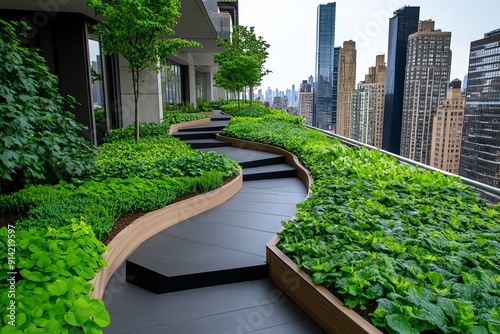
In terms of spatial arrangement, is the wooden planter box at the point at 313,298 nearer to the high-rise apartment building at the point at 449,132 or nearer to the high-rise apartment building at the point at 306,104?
the high-rise apartment building at the point at 449,132

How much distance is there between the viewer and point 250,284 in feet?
11.4

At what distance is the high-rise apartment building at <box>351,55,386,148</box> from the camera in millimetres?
8141

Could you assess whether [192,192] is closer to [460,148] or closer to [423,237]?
[423,237]

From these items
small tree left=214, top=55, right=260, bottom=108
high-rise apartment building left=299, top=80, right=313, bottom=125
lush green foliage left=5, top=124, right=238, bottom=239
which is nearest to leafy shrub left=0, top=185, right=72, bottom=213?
lush green foliage left=5, top=124, right=238, bottom=239

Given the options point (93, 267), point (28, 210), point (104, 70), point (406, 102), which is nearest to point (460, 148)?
point (406, 102)

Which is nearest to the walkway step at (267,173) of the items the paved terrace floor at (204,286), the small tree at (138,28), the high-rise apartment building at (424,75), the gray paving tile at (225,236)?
the paved terrace floor at (204,286)

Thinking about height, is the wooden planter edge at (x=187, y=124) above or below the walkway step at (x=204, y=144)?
above

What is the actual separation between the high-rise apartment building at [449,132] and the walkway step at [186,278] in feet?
11.8

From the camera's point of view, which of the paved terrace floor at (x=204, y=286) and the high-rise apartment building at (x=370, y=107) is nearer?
the paved terrace floor at (x=204, y=286)

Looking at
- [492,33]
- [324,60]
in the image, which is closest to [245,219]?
[492,33]

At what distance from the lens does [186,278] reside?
3.36 m

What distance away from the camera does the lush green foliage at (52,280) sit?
2.17m

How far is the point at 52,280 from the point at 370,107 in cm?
800

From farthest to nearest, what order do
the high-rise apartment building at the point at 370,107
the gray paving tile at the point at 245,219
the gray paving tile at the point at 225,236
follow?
the high-rise apartment building at the point at 370,107
the gray paving tile at the point at 245,219
the gray paving tile at the point at 225,236
